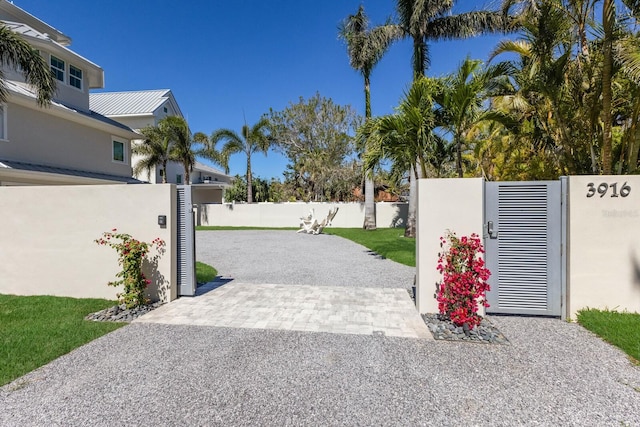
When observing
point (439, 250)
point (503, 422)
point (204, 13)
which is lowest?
point (503, 422)

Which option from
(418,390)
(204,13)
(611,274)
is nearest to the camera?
(418,390)

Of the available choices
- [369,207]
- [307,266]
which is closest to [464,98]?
[307,266]

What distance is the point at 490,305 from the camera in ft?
16.0

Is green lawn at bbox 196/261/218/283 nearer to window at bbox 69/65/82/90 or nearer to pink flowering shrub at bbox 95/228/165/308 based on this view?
pink flowering shrub at bbox 95/228/165/308

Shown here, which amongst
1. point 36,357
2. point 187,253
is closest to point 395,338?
point 187,253

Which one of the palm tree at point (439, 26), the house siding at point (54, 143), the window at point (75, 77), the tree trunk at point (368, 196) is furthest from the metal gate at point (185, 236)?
the window at point (75, 77)

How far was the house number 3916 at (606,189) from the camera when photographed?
452 centimetres

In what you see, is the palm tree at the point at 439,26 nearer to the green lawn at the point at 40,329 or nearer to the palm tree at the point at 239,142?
the palm tree at the point at 239,142

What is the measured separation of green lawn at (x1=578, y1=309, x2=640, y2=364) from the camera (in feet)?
12.2

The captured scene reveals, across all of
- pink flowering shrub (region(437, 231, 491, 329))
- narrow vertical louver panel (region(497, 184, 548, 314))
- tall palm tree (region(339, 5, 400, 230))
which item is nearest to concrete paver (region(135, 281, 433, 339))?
pink flowering shrub (region(437, 231, 491, 329))

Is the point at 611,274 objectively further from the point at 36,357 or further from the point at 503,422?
the point at 36,357

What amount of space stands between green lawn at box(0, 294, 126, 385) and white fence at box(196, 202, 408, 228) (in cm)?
1878

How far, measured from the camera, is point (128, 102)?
27609mm

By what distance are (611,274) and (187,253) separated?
7210 mm
